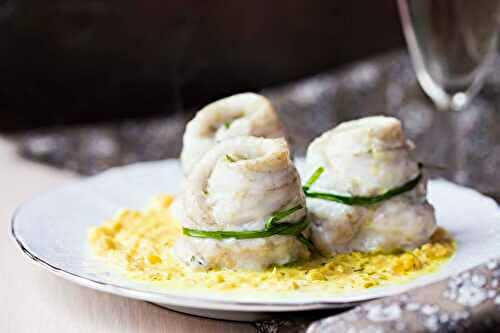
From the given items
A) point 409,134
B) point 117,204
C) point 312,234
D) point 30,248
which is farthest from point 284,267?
point 409,134

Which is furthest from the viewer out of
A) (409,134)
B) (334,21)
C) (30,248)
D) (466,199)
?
(334,21)

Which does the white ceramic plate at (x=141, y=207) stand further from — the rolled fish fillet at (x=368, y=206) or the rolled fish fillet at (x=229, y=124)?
the rolled fish fillet at (x=229, y=124)

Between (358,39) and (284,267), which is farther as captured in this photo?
(358,39)

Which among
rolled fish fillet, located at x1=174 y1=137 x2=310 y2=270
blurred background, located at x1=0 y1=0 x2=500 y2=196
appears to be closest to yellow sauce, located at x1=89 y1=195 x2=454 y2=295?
rolled fish fillet, located at x1=174 y1=137 x2=310 y2=270

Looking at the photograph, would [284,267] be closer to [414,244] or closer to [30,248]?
[414,244]

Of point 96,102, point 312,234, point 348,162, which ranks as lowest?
point 96,102

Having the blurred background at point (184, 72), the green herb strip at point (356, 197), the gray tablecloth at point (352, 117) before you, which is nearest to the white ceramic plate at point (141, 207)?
the green herb strip at point (356, 197)

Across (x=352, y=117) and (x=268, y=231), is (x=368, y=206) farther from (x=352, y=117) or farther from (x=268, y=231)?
(x=352, y=117)

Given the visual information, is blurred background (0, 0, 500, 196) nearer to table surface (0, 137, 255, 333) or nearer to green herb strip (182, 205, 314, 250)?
table surface (0, 137, 255, 333)
